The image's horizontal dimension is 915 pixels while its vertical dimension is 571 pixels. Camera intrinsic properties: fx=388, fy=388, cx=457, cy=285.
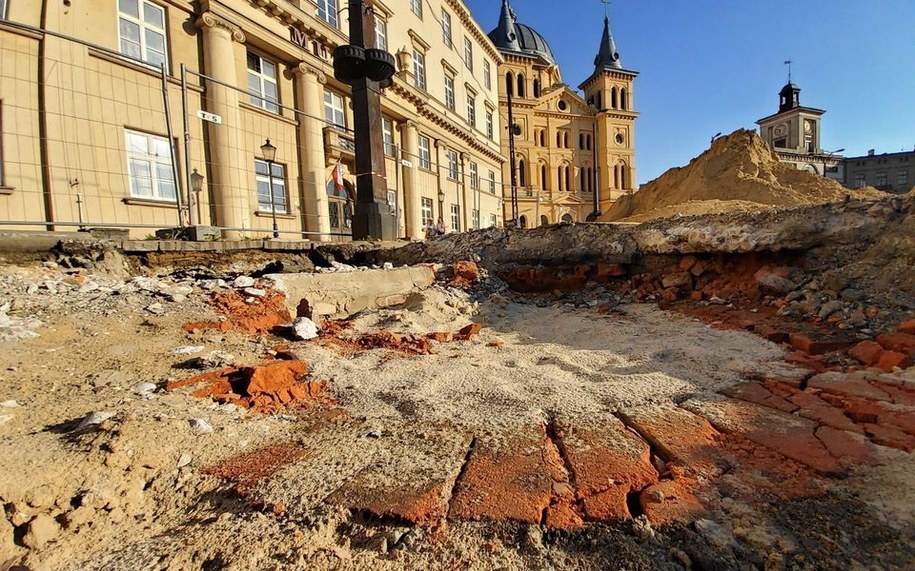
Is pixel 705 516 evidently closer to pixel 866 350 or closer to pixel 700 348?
pixel 700 348

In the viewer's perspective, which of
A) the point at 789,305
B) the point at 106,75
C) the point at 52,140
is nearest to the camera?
the point at 789,305

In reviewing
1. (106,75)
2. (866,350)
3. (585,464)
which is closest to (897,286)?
(866,350)

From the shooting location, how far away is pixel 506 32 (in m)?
40.5

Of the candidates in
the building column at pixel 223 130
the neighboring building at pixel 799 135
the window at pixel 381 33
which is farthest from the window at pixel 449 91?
the neighboring building at pixel 799 135

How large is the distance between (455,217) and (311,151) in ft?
36.8

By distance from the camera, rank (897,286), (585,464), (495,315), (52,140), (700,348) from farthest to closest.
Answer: (52,140) → (495,315) → (897,286) → (700,348) → (585,464)

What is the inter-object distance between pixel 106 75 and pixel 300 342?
9.12 metres

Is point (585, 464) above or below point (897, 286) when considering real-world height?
below

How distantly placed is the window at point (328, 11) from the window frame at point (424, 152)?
6320 mm

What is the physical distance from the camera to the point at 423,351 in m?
4.18

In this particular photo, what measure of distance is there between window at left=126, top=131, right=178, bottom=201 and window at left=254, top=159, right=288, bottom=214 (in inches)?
92.3

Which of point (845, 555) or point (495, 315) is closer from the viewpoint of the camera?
point (845, 555)

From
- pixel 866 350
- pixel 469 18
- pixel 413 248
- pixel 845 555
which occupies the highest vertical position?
pixel 469 18

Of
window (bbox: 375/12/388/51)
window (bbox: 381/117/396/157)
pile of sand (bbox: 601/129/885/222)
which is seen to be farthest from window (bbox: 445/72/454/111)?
pile of sand (bbox: 601/129/885/222)
